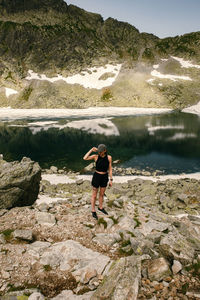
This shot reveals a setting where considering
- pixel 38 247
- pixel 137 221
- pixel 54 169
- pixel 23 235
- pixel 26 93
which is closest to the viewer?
pixel 38 247

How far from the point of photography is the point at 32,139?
63.0m

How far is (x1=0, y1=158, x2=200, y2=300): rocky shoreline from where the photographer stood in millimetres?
7180

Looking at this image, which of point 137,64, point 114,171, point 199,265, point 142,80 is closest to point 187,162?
point 114,171

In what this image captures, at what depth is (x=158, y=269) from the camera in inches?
316

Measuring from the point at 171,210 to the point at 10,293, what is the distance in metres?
16.5

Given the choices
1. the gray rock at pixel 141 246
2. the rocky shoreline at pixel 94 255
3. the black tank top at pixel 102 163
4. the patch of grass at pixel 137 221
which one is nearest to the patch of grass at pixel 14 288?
the rocky shoreline at pixel 94 255

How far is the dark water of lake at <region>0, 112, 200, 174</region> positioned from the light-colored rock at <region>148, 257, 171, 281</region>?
Answer: 28.0 metres

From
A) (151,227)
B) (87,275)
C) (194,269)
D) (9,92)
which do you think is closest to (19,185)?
(151,227)

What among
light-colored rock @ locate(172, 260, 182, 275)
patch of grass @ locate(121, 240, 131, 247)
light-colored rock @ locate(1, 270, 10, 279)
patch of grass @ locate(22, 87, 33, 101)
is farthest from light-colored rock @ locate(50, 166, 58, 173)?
patch of grass @ locate(22, 87, 33, 101)

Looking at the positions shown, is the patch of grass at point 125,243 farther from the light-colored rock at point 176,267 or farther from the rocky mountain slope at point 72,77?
the rocky mountain slope at point 72,77

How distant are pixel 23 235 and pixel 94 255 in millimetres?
3291

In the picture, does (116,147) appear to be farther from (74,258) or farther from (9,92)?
(9,92)

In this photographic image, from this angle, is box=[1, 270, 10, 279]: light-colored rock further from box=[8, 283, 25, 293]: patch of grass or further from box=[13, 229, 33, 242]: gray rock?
box=[13, 229, 33, 242]: gray rock

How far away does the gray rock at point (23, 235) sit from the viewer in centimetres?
970
